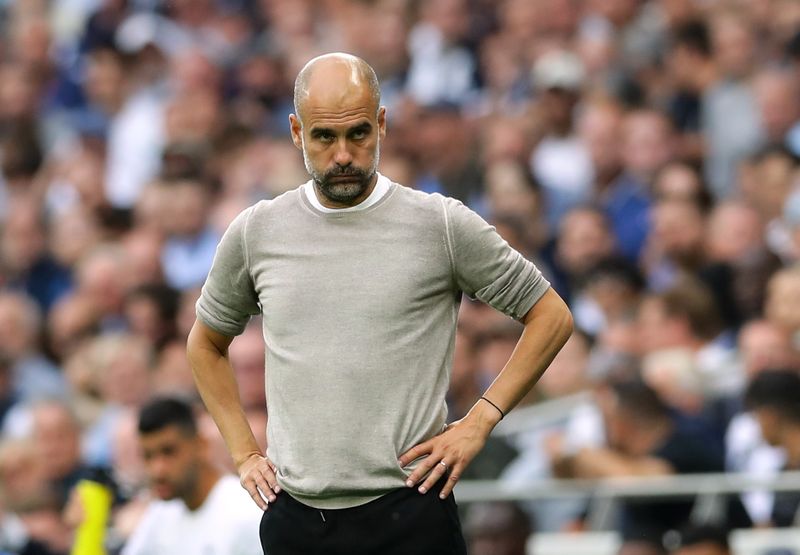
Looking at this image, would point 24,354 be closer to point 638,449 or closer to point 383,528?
point 638,449

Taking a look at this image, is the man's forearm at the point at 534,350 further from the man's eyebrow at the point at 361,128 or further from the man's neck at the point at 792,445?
the man's neck at the point at 792,445

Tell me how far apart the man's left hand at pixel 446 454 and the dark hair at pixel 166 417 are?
84.6 inches

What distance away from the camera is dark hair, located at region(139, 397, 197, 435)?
6.47 meters

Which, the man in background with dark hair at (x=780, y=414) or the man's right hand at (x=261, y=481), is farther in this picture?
the man in background with dark hair at (x=780, y=414)

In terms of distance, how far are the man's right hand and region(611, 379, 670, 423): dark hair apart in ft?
11.5

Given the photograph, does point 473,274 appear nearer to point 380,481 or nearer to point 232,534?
point 380,481

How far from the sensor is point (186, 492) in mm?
6402

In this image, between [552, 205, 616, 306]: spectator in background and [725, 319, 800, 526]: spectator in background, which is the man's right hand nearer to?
[725, 319, 800, 526]: spectator in background

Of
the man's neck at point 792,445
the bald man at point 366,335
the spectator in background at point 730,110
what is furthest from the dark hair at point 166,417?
the spectator in background at point 730,110

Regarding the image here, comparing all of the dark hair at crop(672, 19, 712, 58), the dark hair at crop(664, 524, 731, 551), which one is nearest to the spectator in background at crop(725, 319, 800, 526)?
the dark hair at crop(664, 524, 731, 551)

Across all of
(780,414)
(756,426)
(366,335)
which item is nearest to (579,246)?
(756,426)

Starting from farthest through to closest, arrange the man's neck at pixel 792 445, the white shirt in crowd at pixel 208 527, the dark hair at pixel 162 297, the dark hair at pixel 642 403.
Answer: the dark hair at pixel 162 297, the dark hair at pixel 642 403, the man's neck at pixel 792 445, the white shirt in crowd at pixel 208 527

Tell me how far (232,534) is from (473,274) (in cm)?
210

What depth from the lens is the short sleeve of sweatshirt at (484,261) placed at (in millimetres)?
4523
